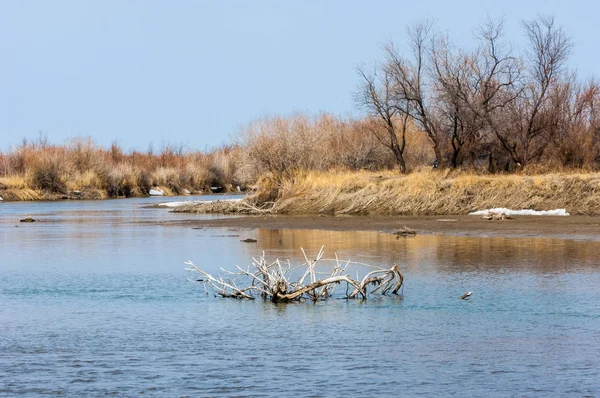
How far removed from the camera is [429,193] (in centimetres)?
3672

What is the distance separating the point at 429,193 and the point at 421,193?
365 mm

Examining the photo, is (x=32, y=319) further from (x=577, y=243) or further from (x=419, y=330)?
(x=577, y=243)

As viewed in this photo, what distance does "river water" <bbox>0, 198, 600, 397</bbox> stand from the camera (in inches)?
359

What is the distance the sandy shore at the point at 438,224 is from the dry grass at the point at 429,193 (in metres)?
1.72

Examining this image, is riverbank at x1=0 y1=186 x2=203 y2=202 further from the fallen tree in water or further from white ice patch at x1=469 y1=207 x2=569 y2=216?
the fallen tree in water

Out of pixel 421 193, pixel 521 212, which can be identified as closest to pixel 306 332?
pixel 521 212

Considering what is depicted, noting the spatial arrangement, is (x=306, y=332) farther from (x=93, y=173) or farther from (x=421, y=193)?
(x=93, y=173)

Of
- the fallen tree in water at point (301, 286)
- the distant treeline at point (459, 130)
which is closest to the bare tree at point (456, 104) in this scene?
the distant treeline at point (459, 130)

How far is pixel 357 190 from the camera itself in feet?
127

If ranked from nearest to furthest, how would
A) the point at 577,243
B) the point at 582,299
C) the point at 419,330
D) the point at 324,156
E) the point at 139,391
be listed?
the point at 139,391 < the point at 419,330 < the point at 582,299 < the point at 577,243 < the point at 324,156

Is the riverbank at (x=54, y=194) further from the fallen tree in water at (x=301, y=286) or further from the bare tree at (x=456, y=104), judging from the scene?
the fallen tree in water at (x=301, y=286)

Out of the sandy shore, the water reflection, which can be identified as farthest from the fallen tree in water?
the sandy shore

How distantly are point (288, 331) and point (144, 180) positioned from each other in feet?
210

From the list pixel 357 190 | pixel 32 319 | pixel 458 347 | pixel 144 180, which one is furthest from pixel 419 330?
pixel 144 180
